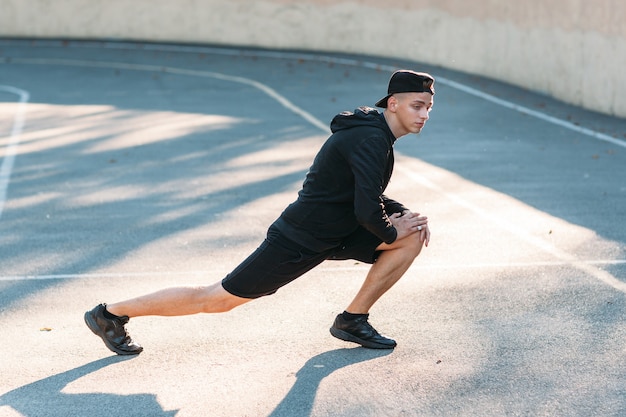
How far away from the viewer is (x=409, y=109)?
19.4ft

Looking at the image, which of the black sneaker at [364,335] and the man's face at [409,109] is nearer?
the man's face at [409,109]

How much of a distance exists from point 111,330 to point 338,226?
1.38 m

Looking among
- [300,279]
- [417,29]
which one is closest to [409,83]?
[300,279]

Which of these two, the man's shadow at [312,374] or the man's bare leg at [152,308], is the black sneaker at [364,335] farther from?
the man's bare leg at [152,308]

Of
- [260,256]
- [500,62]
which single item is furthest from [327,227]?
[500,62]

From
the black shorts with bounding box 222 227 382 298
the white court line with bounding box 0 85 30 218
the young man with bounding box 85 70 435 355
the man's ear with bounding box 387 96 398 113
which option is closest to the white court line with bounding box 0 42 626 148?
the white court line with bounding box 0 85 30 218

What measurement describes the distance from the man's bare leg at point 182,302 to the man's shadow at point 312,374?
0.52 meters

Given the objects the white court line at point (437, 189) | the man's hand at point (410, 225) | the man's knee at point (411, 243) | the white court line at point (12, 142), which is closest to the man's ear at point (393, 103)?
the man's hand at point (410, 225)

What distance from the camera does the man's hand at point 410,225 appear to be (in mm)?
6141

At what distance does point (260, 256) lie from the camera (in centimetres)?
→ 600

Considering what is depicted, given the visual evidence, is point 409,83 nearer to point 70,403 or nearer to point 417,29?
point 70,403

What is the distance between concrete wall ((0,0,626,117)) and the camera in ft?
59.6

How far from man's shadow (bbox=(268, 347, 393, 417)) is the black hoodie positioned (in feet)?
2.06

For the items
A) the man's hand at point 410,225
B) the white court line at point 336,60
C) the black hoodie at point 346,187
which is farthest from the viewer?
the white court line at point 336,60
